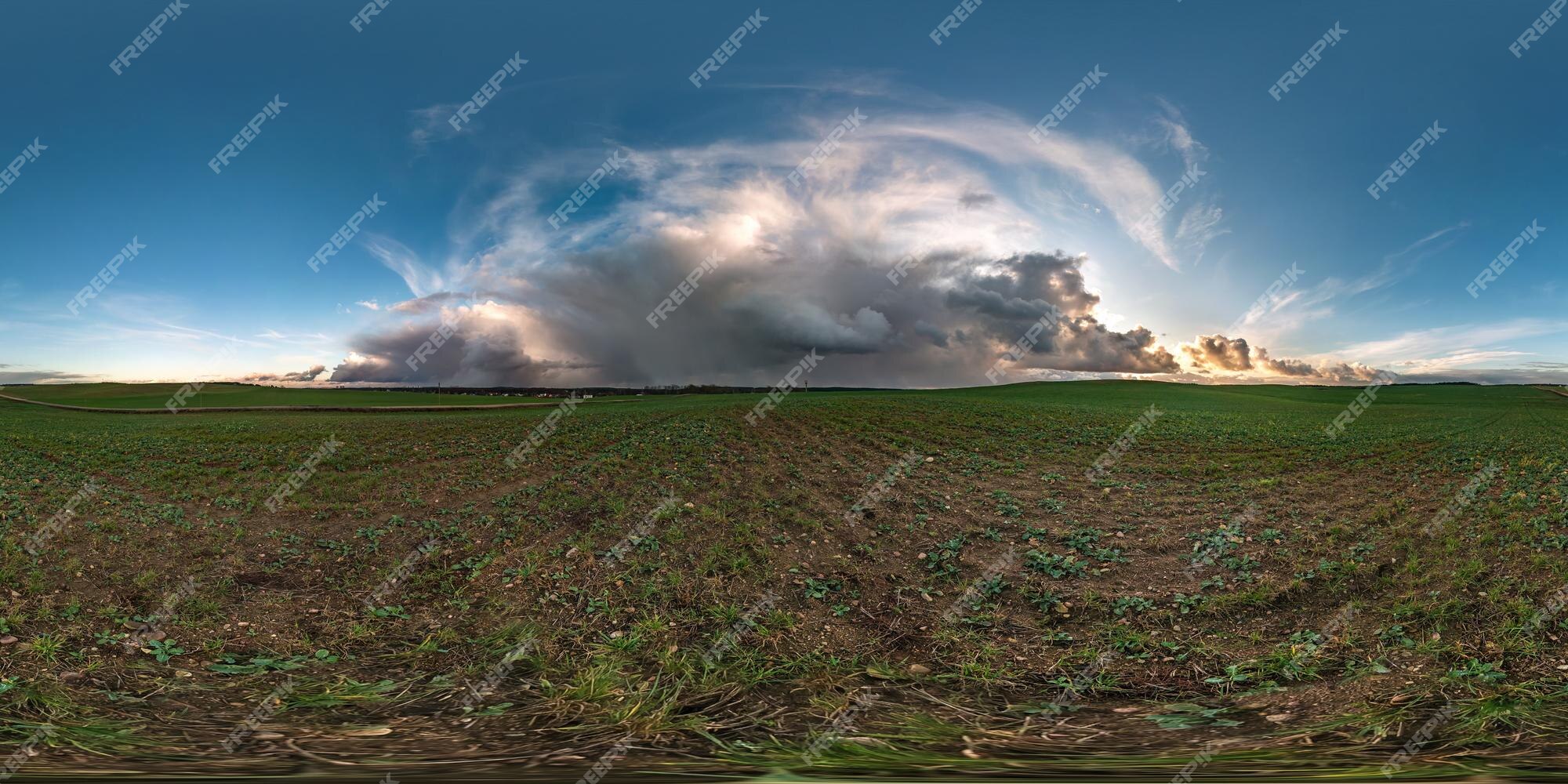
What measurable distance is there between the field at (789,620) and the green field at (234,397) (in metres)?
67.3

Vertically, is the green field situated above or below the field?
above

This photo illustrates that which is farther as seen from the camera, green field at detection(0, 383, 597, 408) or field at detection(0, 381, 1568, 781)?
green field at detection(0, 383, 597, 408)

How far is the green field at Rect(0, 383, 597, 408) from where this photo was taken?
70.4 metres

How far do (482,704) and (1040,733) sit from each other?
12.4 feet

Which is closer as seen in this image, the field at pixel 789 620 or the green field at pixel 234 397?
the field at pixel 789 620

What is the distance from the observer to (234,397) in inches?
3027

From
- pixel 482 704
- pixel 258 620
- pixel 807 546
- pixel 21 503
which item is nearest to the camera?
pixel 482 704

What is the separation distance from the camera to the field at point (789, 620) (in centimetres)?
365

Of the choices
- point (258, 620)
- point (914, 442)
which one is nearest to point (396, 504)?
point (258, 620)

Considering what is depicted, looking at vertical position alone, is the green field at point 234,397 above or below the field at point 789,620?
above

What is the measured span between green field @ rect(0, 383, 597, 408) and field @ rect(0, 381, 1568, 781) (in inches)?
2649

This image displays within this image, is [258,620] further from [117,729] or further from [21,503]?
[21,503]

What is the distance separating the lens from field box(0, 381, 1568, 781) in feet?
12.0

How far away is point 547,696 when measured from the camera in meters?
4.50
